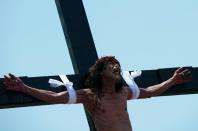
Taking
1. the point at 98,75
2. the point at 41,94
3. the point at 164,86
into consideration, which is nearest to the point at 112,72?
the point at 98,75

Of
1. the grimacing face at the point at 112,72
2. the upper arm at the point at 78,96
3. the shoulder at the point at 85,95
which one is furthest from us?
the grimacing face at the point at 112,72

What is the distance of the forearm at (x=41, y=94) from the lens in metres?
4.61

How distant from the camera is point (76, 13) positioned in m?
5.04

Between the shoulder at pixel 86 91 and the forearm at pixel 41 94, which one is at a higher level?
the forearm at pixel 41 94

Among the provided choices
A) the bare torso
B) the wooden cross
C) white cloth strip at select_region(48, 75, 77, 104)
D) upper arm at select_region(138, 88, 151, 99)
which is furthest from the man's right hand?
upper arm at select_region(138, 88, 151, 99)

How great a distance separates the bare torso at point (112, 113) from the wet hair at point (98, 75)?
0.17ft

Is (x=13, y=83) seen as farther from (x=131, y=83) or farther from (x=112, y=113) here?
(x=131, y=83)

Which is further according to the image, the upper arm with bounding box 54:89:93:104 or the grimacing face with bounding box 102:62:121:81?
the grimacing face with bounding box 102:62:121:81

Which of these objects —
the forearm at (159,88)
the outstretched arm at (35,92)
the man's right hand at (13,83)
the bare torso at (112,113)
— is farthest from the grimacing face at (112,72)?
the man's right hand at (13,83)

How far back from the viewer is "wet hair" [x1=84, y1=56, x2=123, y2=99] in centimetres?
491

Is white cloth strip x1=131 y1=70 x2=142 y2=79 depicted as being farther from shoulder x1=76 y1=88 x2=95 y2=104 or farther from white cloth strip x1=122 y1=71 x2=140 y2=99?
shoulder x1=76 y1=88 x2=95 y2=104

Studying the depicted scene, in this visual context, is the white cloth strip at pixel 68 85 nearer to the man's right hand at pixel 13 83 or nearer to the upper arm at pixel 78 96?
the upper arm at pixel 78 96

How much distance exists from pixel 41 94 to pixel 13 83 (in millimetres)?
188

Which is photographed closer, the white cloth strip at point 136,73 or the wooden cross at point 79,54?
the wooden cross at point 79,54
